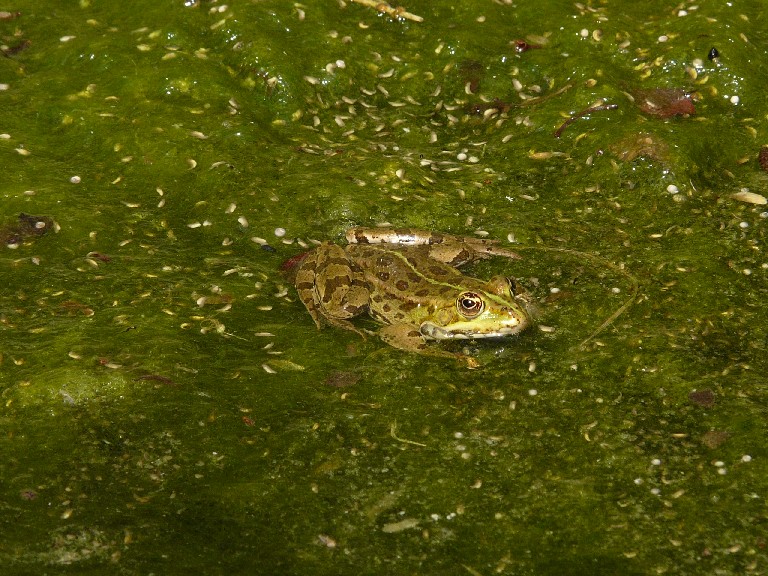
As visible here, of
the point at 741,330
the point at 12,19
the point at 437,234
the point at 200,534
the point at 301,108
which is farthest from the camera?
the point at 12,19

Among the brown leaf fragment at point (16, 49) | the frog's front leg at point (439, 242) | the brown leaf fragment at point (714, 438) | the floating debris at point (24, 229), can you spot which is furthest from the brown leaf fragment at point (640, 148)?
the brown leaf fragment at point (16, 49)

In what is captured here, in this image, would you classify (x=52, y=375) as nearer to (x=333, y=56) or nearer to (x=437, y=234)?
(x=437, y=234)

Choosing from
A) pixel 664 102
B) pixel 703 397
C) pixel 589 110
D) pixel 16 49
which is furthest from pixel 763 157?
pixel 16 49

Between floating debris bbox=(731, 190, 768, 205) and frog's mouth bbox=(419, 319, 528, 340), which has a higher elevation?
floating debris bbox=(731, 190, 768, 205)

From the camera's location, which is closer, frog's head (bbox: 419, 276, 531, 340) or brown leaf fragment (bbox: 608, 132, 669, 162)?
frog's head (bbox: 419, 276, 531, 340)

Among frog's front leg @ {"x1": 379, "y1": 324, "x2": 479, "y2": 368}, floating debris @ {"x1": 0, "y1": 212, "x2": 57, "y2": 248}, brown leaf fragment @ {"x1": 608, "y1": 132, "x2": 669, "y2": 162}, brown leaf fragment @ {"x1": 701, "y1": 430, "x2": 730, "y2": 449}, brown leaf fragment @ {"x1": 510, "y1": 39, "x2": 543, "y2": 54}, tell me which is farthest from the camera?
brown leaf fragment @ {"x1": 510, "y1": 39, "x2": 543, "y2": 54}

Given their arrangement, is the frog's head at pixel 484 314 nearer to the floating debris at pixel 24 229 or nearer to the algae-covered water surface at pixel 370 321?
the algae-covered water surface at pixel 370 321

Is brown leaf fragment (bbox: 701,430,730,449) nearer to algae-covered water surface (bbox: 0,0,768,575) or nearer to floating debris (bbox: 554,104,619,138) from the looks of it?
algae-covered water surface (bbox: 0,0,768,575)

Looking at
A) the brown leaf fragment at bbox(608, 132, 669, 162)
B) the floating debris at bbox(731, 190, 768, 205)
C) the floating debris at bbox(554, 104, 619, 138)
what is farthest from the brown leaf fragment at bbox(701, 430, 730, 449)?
the floating debris at bbox(554, 104, 619, 138)

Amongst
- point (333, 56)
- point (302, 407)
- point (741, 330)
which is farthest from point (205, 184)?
point (741, 330)
